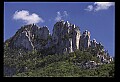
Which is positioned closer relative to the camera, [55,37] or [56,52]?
[56,52]

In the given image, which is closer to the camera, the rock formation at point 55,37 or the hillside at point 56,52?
the hillside at point 56,52

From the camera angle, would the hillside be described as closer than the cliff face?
Yes

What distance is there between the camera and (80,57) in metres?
3.56

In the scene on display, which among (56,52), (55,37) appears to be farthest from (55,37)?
(56,52)

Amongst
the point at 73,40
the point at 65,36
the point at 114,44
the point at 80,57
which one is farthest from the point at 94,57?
the point at 114,44

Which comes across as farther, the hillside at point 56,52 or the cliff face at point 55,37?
the cliff face at point 55,37

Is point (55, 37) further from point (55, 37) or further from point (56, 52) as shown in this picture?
point (56, 52)

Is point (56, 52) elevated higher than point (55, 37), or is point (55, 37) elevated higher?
point (55, 37)

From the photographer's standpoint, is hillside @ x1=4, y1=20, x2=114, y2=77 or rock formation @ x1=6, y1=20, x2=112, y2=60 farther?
rock formation @ x1=6, y1=20, x2=112, y2=60

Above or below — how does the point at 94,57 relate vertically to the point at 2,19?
below
